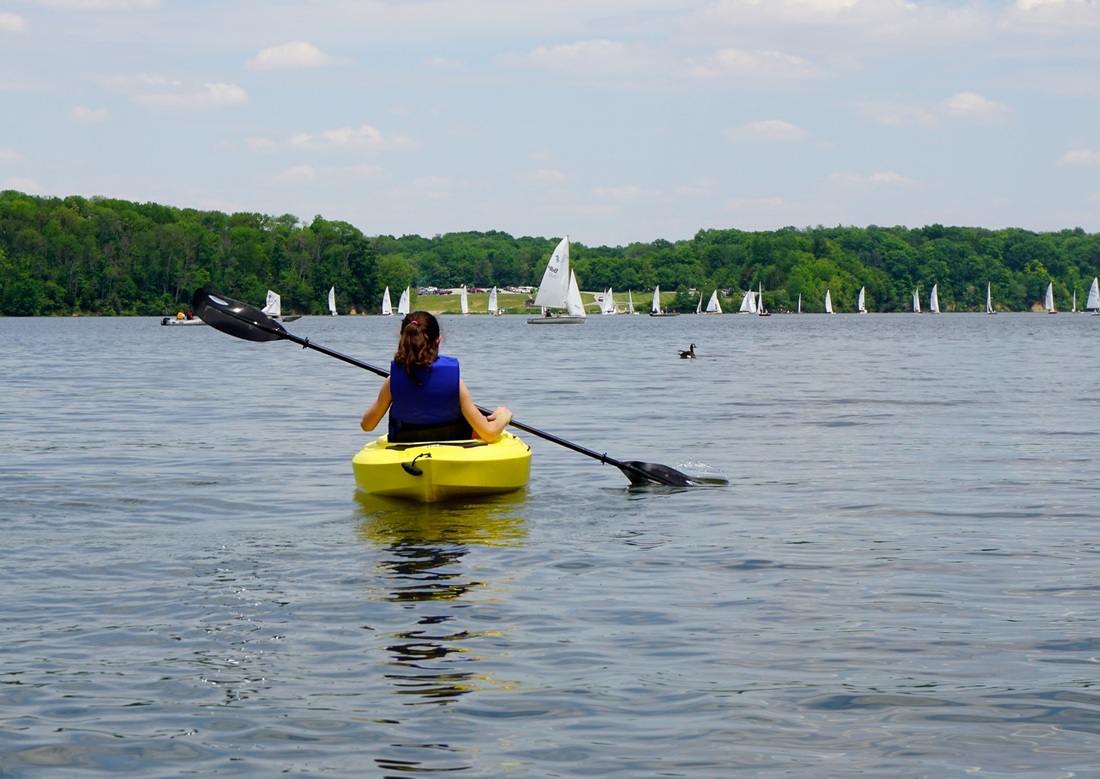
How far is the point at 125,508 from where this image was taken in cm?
1277

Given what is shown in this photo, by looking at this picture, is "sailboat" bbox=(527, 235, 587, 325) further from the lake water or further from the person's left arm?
the person's left arm

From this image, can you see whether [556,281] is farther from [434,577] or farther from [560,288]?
[434,577]

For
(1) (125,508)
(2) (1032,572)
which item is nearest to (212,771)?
(2) (1032,572)

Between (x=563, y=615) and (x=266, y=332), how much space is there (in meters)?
7.30

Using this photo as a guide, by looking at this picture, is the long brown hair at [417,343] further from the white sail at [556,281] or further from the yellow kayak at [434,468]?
the white sail at [556,281]

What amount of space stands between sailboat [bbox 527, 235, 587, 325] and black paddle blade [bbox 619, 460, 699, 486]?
68.9 meters

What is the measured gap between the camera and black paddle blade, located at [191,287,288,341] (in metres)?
14.6

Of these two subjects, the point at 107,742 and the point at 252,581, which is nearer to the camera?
the point at 107,742

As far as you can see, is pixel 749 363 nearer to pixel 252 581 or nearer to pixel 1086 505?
pixel 1086 505

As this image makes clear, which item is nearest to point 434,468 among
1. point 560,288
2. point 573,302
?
point 560,288

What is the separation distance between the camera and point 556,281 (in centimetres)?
9119

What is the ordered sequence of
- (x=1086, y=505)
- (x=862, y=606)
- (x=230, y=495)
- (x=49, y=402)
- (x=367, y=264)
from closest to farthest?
(x=862, y=606) → (x=1086, y=505) → (x=230, y=495) → (x=49, y=402) → (x=367, y=264)

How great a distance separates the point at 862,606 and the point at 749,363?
38.7 meters

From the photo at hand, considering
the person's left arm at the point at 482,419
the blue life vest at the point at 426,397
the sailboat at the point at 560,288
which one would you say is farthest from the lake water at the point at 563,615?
the sailboat at the point at 560,288
